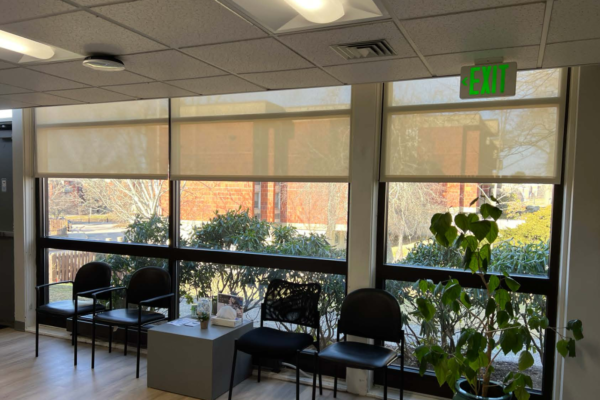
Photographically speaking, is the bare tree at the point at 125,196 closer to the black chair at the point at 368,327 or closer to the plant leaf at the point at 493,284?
the black chair at the point at 368,327

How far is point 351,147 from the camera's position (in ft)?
12.5

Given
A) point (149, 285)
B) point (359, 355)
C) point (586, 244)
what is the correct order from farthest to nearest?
point (149, 285), point (359, 355), point (586, 244)

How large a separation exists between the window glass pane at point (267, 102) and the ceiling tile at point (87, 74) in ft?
3.50

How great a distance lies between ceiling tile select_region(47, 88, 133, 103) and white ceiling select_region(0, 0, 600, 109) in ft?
1.22

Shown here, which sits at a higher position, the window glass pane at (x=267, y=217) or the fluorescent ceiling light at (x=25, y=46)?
the fluorescent ceiling light at (x=25, y=46)

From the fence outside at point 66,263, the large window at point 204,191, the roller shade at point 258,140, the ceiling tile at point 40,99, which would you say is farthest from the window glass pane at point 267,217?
the fence outside at point 66,263

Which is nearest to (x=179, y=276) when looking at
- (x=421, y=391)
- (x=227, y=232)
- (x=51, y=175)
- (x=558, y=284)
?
(x=227, y=232)

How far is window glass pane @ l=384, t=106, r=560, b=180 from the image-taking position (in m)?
3.30

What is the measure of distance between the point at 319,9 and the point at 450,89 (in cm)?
186

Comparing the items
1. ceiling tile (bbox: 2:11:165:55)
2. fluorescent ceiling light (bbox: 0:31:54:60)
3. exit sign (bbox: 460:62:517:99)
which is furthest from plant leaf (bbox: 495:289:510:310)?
fluorescent ceiling light (bbox: 0:31:54:60)

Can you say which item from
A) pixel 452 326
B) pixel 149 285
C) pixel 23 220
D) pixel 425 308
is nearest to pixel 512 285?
pixel 425 308

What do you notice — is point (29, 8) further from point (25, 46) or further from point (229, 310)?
point (229, 310)

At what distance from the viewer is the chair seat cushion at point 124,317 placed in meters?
4.09

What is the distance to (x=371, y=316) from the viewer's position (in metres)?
3.59
